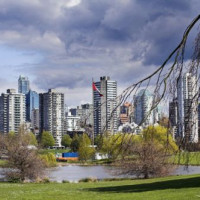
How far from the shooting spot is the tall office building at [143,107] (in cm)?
512

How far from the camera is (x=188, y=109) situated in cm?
484

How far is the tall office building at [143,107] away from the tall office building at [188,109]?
382 mm

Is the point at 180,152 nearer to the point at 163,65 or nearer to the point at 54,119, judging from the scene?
the point at 163,65

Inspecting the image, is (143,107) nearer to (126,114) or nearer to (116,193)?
(126,114)

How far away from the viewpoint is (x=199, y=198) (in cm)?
1473

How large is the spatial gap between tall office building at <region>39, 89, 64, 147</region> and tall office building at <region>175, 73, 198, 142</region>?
179 meters

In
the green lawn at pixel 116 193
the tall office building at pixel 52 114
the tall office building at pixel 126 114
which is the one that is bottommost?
the green lawn at pixel 116 193

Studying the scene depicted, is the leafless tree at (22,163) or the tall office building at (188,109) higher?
the tall office building at (188,109)

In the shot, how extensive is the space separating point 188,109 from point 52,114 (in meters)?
189

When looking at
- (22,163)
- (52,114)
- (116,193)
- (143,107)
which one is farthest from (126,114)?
(52,114)

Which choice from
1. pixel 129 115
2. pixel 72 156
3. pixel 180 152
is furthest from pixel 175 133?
pixel 72 156

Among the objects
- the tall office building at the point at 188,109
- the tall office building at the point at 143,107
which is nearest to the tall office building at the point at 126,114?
the tall office building at the point at 143,107

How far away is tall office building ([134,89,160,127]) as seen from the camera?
5117mm

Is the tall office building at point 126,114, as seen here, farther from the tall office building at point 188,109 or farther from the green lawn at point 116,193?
the green lawn at point 116,193
